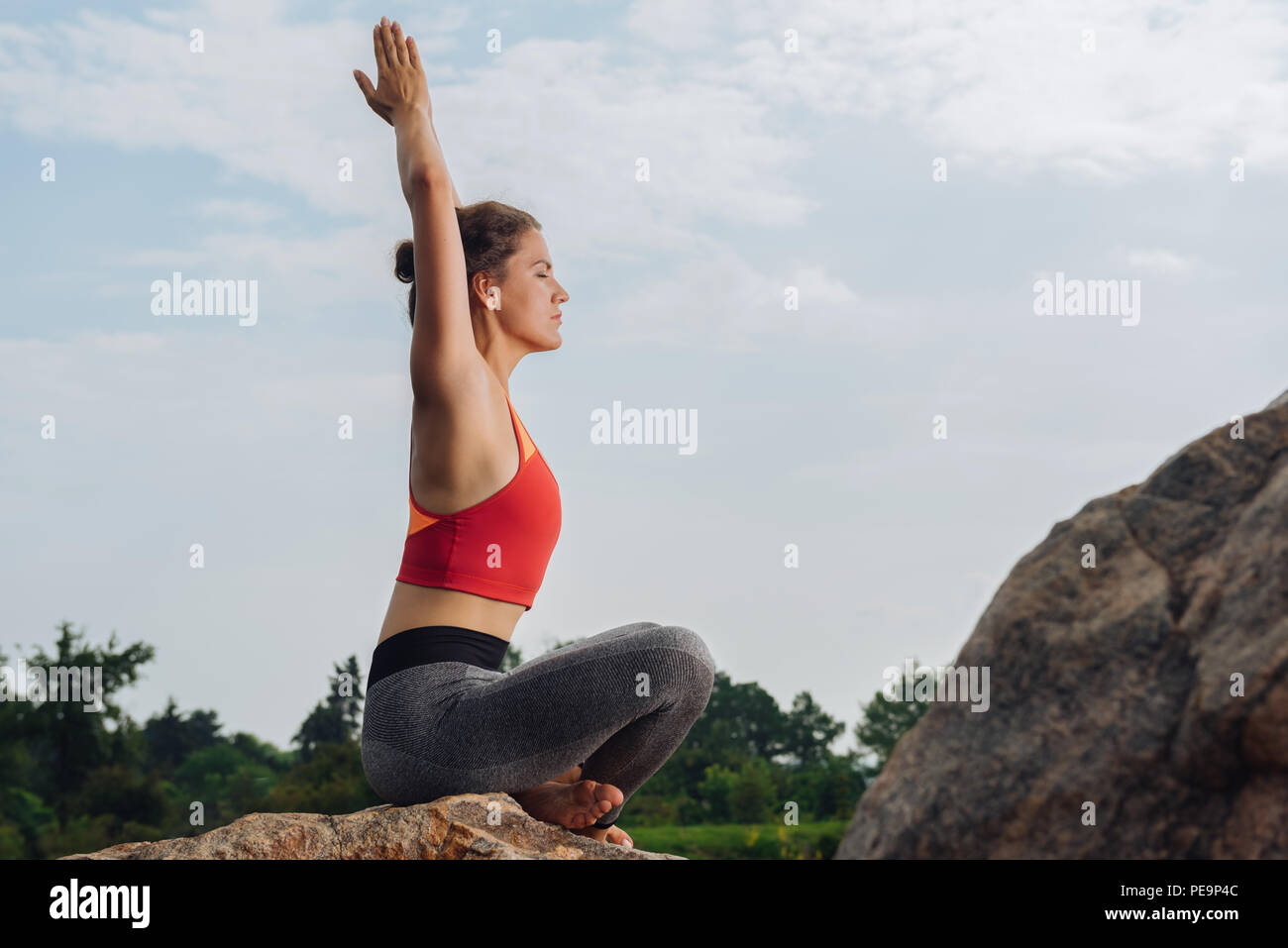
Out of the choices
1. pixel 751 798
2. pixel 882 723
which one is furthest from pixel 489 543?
pixel 882 723

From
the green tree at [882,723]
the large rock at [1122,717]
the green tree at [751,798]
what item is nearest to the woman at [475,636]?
the large rock at [1122,717]

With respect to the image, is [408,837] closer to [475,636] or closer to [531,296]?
[475,636]

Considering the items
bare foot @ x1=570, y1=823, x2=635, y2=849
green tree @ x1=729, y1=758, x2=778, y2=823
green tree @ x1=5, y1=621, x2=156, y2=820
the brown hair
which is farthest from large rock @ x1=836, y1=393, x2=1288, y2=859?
green tree @ x1=5, y1=621, x2=156, y2=820

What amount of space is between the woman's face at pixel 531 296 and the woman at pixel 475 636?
35cm

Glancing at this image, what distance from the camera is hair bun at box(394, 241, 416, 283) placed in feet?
16.1

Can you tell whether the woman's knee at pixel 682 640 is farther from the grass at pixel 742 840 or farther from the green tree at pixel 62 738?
the green tree at pixel 62 738

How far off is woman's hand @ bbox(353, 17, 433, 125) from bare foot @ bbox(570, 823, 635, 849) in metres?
2.78

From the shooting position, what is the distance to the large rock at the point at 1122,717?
2.85 metres

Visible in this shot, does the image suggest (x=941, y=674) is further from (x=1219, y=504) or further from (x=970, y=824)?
(x=1219, y=504)

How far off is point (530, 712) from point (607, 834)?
748 mm
